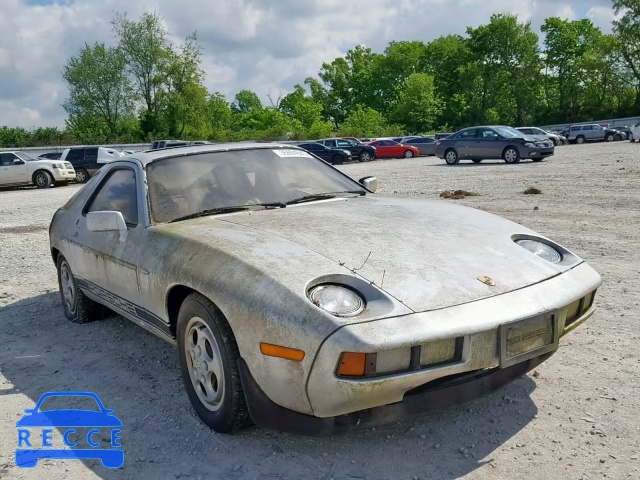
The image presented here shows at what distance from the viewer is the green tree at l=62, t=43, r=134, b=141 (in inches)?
2200

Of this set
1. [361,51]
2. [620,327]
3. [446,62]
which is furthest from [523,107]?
[620,327]

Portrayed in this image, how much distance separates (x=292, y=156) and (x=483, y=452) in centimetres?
244

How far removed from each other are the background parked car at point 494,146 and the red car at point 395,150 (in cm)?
1357

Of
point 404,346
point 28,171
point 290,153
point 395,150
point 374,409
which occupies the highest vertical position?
point 290,153

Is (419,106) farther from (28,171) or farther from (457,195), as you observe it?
(457,195)

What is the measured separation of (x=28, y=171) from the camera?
2255 centimetres

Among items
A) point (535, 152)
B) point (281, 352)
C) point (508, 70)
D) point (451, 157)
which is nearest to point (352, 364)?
point (281, 352)

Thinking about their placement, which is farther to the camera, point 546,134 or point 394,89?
point 394,89

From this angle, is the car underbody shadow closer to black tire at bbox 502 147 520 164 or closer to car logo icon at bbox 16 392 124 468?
car logo icon at bbox 16 392 124 468

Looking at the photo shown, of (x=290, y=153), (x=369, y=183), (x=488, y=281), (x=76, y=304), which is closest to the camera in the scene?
(x=488, y=281)

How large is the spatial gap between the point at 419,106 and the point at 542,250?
72.0m

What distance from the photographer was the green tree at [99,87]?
55875mm

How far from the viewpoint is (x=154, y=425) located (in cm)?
297

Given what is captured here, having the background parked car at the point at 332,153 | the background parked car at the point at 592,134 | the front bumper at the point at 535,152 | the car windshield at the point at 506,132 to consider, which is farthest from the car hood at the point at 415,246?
the background parked car at the point at 592,134
